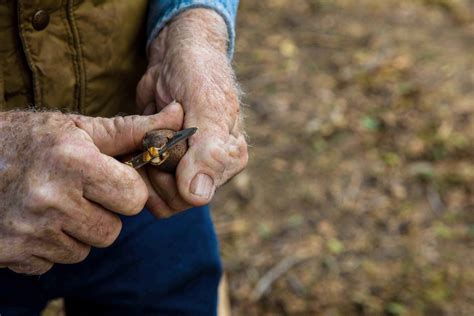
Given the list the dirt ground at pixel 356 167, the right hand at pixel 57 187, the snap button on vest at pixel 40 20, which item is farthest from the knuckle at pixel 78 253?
the dirt ground at pixel 356 167

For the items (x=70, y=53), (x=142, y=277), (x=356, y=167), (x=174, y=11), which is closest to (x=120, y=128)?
(x=70, y=53)

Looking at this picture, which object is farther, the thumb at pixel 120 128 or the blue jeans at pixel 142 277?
the blue jeans at pixel 142 277

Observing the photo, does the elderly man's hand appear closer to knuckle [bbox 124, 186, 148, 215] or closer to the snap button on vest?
knuckle [bbox 124, 186, 148, 215]

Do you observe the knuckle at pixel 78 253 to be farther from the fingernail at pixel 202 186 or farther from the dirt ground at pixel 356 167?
the dirt ground at pixel 356 167

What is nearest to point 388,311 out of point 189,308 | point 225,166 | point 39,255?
point 189,308

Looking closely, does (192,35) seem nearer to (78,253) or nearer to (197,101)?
(197,101)

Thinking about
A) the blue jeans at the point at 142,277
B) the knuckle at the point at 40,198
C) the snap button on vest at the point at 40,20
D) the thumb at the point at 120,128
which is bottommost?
the blue jeans at the point at 142,277
